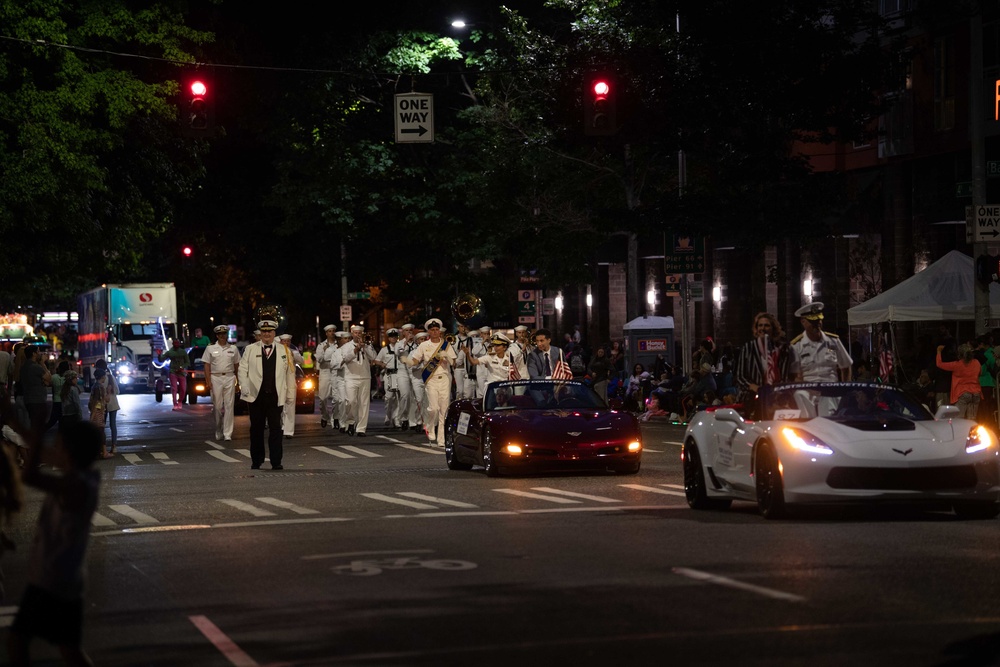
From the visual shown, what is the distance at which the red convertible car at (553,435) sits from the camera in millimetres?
21312

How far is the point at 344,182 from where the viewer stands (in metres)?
54.3

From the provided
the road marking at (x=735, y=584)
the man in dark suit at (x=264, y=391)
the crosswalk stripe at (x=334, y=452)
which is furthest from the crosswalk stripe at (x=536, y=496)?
the crosswalk stripe at (x=334, y=452)

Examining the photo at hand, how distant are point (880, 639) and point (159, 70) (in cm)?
3540

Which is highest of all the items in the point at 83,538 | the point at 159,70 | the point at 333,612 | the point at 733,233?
the point at 159,70

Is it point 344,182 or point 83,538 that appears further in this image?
point 344,182

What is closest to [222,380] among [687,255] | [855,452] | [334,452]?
[334,452]

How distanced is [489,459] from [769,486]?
6495 millimetres

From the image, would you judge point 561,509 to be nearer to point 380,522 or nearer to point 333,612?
point 380,522

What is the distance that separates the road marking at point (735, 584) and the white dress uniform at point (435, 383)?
17.6 meters

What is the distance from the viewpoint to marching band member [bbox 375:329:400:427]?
3456 cm

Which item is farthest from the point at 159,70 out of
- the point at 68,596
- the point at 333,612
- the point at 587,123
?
the point at 68,596

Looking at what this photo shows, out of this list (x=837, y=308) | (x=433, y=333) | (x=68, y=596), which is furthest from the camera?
(x=837, y=308)

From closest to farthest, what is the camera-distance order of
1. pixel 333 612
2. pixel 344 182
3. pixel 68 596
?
pixel 68 596
pixel 333 612
pixel 344 182

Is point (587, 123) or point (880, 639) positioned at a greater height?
point (587, 123)
